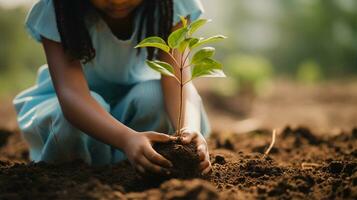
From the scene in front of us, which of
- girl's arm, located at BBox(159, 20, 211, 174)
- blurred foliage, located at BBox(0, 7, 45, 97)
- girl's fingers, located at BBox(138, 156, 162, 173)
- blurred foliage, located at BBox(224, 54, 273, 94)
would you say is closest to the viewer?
girl's fingers, located at BBox(138, 156, 162, 173)

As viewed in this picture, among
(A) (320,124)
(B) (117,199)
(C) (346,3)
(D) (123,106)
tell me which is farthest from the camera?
(C) (346,3)

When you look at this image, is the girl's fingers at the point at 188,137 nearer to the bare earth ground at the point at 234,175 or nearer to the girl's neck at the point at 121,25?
the bare earth ground at the point at 234,175

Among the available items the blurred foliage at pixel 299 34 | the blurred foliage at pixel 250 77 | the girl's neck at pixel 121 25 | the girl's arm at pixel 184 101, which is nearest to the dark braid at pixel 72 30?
the girl's neck at pixel 121 25

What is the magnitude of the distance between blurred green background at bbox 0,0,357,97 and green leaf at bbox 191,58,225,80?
→ 4.63m

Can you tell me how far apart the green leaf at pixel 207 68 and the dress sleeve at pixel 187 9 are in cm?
61

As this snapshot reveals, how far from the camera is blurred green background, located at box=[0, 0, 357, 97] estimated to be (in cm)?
780

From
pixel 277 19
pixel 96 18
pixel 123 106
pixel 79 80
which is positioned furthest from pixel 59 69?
pixel 277 19

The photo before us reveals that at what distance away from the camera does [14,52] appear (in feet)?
26.6

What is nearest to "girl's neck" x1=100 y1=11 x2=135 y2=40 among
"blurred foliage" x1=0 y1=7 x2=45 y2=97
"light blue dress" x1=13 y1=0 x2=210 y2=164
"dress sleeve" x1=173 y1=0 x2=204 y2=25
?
"light blue dress" x1=13 y1=0 x2=210 y2=164

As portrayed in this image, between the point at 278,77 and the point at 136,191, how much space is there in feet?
25.7

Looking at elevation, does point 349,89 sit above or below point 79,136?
below

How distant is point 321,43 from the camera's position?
8.75 m

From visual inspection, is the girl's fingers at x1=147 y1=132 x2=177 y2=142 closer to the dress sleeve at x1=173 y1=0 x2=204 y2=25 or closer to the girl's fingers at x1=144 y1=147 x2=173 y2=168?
the girl's fingers at x1=144 y1=147 x2=173 y2=168

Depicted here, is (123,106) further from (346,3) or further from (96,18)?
(346,3)
